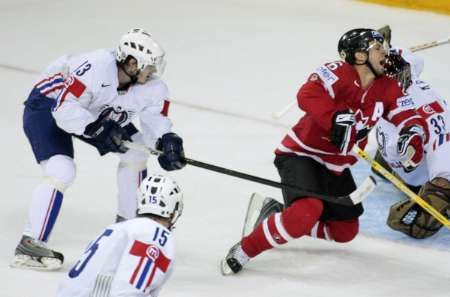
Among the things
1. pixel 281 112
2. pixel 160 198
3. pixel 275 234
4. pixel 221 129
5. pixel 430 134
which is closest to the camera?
pixel 160 198

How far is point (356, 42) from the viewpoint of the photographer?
495 centimetres

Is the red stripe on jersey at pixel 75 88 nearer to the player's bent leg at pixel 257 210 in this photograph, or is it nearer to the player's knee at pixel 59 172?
the player's knee at pixel 59 172

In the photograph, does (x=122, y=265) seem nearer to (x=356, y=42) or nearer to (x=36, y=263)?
(x=36, y=263)

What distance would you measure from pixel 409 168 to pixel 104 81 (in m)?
1.34

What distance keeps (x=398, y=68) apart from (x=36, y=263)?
1.69 meters

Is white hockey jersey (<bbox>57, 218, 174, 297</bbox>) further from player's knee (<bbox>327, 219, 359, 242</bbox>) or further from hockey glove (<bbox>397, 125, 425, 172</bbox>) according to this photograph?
hockey glove (<bbox>397, 125, 425, 172</bbox>)

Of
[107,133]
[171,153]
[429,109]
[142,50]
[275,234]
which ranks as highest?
[142,50]

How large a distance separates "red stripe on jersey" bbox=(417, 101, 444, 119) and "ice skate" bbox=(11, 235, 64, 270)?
1742 mm

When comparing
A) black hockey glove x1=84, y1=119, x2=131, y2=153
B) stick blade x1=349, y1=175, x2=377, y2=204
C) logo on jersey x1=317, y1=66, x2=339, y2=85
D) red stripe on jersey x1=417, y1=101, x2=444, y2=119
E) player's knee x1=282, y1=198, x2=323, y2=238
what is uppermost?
logo on jersey x1=317, y1=66, x2=339, y2=85

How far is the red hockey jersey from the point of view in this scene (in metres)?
4.89

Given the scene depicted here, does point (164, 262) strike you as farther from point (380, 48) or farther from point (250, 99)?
point (250, 99)

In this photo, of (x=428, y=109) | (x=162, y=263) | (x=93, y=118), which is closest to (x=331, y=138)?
(x=93, y=118)

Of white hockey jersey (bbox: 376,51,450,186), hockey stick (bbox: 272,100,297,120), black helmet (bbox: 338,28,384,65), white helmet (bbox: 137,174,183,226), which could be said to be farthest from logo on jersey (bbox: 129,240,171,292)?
hockey stick (bbox: 272,100,297,120)

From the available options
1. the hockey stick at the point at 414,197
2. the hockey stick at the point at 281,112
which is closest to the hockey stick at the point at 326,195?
the hockey stick at the point at 414,197
